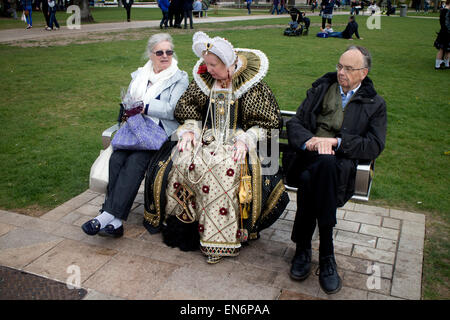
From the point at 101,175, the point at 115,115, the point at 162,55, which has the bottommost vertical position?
the point at 115,115

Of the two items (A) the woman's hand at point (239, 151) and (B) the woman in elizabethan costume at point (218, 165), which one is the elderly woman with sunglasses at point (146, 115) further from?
(A) the woman's hand at point (239, 151)

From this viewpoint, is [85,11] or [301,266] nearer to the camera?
[301,266]

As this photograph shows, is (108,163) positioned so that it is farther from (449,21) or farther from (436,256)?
(449,21)

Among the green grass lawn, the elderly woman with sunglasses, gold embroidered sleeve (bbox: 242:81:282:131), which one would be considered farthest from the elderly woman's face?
the green grass lawn

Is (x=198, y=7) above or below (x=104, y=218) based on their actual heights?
above

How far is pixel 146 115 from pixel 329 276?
2.15 meters

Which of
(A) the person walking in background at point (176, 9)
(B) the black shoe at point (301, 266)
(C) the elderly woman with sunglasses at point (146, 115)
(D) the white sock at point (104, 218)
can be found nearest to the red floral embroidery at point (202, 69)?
(C) the elderly woman with sunglasses at point (146, 115)

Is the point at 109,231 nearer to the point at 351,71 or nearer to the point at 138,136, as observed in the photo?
the point at 138,136

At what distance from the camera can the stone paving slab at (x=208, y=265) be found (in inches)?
117

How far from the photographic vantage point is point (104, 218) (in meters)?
3.54

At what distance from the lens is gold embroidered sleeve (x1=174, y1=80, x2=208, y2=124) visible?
369cm

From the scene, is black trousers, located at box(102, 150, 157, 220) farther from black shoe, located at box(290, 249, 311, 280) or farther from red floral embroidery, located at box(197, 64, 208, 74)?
black shoe, located at box(290, 249, 311, 280)

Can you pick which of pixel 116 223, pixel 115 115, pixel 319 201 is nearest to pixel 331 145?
pixel 319 201

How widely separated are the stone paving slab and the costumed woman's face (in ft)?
4.85
